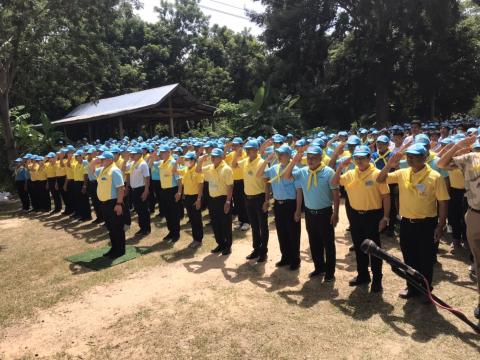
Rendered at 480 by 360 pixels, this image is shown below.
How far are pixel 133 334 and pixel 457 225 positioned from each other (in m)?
5.21

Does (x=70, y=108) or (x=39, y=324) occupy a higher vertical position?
(x=70, y=108)

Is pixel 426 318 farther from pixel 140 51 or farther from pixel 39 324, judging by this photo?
pixel 140 51

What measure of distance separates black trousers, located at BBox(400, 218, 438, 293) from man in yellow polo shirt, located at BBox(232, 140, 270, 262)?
2268 mm

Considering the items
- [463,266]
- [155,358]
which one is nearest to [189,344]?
[155,358]

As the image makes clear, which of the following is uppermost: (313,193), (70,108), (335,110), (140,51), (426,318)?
(140,51)

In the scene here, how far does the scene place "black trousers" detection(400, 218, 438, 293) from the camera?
4680 mm

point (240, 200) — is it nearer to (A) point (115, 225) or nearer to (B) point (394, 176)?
(A) point (115, 225)

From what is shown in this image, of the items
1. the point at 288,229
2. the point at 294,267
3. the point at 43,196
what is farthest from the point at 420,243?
the point at 43,196

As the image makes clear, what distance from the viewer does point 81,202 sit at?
11.0m

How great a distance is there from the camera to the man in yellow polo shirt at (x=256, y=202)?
665 cm

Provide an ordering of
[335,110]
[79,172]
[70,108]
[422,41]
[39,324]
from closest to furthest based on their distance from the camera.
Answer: [39,324] < [79,172] < [422,41] < [335,110] < [70,108]

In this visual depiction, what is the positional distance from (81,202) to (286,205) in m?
6.95

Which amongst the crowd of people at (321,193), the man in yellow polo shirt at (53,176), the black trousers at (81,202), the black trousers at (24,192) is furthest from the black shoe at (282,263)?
the black trousers at (24,192)

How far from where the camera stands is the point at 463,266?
585 centimetres
